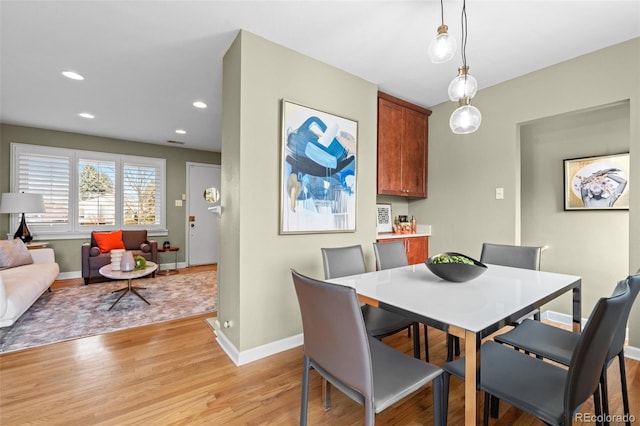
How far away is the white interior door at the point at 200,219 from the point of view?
245 inches

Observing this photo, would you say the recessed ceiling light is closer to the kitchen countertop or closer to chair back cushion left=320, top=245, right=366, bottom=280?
chair back cushion left=320, top=245, right=366, bottom=280

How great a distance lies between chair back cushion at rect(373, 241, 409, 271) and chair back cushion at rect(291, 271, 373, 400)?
1141mm

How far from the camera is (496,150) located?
3203 mm

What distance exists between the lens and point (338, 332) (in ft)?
3.76

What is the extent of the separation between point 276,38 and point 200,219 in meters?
4.90

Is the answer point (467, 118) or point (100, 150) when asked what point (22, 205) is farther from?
point (467, 118)

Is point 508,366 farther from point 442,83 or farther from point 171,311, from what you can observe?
point 171,311

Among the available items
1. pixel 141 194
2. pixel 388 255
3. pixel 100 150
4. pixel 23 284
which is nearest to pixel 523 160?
pixel 388 255

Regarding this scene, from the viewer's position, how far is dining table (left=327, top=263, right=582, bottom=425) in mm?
1081

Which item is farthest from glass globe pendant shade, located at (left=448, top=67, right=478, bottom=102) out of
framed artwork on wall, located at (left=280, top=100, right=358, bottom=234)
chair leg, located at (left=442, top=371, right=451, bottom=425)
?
chair leg, located at (left=442, top=371, right=451, bottom=425)

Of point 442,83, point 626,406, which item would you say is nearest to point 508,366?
point 626,406

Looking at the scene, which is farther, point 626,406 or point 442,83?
point 442,83

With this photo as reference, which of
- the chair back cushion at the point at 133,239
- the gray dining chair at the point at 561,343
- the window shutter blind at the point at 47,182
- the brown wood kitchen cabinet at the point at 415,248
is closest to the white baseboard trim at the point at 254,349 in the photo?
the gray dining chair at the point at 561,343

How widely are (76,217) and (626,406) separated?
686cm
